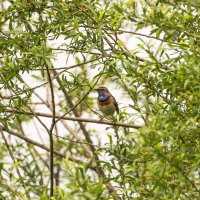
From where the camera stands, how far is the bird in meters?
8.34

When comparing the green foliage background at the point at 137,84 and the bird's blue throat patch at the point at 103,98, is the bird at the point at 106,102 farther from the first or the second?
the green foliage background at the point at 137,84

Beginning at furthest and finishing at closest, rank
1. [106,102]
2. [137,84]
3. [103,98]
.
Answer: [103,98], [106,102], [137,84]

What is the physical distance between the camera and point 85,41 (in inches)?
215

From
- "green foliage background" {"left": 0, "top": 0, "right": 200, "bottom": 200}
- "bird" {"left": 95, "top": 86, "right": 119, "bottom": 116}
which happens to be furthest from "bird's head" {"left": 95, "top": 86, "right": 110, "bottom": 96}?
"green foliage background" {"left": 0, "top": 0, "right": 200, "bottom": 200}

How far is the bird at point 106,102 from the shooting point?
834cm

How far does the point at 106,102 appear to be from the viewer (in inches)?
334

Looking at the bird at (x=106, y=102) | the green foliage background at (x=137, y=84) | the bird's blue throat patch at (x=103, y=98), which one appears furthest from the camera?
the bird's blue throat patch at (x=103, y=98)

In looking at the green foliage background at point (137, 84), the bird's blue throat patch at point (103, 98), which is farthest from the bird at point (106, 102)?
the green foliage background at point (137, 84)

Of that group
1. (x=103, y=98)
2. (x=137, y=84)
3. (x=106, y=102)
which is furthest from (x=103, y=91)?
(x=137, y=84)

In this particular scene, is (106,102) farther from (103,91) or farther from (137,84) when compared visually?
(137,84)

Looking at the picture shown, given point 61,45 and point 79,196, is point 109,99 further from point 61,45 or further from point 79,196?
point 79,196

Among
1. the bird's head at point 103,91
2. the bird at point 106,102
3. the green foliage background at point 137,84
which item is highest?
the bird's head at point 103,91

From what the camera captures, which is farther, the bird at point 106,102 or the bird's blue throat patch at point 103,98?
the bird's blue throat patch at point 103,98

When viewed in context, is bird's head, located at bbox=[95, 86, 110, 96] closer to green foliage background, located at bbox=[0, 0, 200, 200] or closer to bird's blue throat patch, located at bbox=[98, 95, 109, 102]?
bird's blue throat patch, located at bbox=[98, 95, 109, 102]
